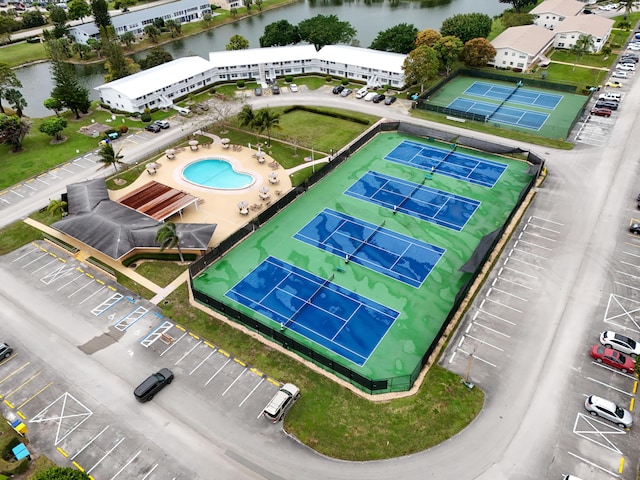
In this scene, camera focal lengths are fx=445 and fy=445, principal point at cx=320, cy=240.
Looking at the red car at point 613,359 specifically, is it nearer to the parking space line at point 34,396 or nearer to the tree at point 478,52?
the parking space line at point 34,396

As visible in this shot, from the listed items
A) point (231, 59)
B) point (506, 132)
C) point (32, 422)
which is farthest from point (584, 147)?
point (32, 422)

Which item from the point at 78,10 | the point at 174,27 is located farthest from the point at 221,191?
the point at 78,10

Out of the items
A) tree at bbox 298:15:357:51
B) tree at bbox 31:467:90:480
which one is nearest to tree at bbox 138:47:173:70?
tree at bbox 298:15:357:51

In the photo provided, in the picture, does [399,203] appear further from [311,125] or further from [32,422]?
[32,422]

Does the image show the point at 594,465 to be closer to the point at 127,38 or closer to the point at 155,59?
the point at 155,59

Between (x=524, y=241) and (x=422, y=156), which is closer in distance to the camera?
(x=524, y=241)

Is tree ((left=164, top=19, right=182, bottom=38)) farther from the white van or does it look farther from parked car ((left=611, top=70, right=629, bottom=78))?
the white van
